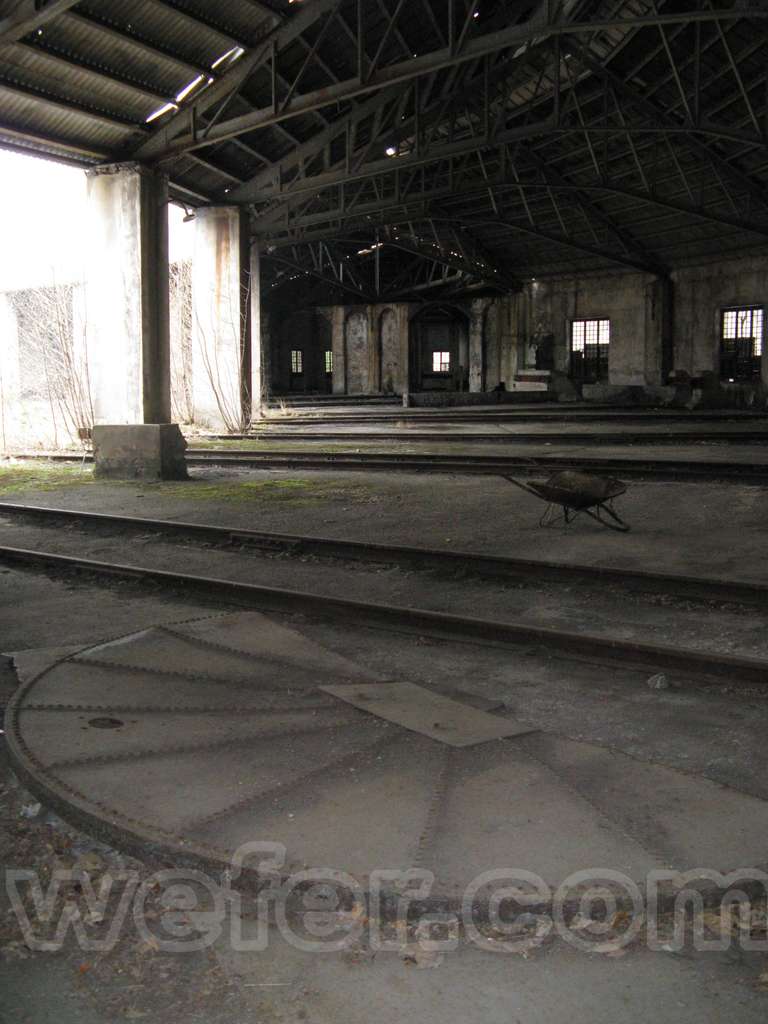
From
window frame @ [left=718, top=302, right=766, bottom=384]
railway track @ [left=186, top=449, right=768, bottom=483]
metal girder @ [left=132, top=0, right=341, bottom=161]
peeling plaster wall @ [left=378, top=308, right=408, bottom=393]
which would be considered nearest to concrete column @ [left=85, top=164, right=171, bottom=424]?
metal girder @ [left=132, top=0, right=341, bottom=161]

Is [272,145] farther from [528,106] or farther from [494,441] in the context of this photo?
[494,441]

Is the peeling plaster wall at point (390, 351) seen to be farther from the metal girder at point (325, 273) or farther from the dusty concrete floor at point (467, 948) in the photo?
the dusty concrete floor at point (467, 948)

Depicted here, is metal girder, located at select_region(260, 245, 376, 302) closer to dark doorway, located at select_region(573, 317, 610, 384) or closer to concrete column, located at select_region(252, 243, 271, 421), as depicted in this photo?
dark doorway, located at select_region(573, 317, 610, 384)

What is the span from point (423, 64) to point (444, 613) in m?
9.51

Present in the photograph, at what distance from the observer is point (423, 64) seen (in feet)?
41.1

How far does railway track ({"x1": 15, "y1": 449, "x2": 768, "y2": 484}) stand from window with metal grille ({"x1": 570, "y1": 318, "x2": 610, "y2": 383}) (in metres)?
21.5

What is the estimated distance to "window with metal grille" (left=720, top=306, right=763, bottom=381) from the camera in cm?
2973

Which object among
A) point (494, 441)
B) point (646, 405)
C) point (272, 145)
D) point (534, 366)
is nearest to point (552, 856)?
point (494, 441)

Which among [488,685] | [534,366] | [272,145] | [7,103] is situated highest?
[272,145]

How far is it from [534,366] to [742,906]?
3538 centimetres

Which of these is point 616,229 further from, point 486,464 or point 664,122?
point 486,464

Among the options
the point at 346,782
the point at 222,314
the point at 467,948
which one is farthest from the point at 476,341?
the point at 467,948

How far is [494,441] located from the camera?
1828 cm

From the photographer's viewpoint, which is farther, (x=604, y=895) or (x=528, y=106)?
(x=528, y=106)
